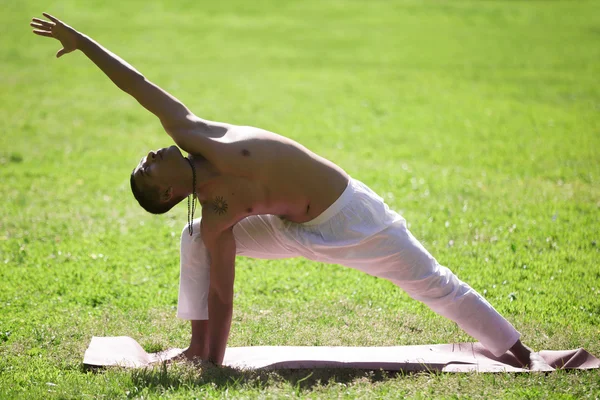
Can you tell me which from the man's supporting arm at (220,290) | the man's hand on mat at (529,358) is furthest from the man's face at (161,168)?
the man's hand on mat at (529,358)

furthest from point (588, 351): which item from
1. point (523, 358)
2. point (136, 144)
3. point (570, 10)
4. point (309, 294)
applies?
point (570, 10)

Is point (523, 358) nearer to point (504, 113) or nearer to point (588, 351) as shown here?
point (588, 351)

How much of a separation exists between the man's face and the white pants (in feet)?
1.73

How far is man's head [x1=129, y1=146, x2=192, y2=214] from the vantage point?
5.12 metres

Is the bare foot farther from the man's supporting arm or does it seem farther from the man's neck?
the man's neck

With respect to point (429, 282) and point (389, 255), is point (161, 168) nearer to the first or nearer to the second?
point (389, 255)

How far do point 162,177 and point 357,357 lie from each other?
198cm

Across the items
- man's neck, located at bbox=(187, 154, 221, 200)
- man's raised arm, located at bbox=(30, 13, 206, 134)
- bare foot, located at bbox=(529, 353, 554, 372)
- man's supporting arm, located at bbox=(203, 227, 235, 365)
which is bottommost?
bare foot, located at bbox=(529, 353, 554, 372)

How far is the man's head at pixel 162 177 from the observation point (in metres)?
5.12

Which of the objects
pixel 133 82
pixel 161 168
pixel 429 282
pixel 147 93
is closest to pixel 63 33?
pixel 133 82

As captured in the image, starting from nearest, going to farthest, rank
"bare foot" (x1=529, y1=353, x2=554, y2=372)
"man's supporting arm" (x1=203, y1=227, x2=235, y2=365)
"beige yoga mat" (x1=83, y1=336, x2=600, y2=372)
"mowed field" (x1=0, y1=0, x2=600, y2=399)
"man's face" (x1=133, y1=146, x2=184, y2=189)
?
"man's face" (x1=133, y1=146, x2=184, y2=189)
"man's supporting arm" (x1=203, y1=227, x2=235, y2=365)
"bare foot" (x1=529, y1=353, x2=554, y2=372)
"beige yoga mat" (x1=83, y1=336, x2=600, y2=372)
"mowed field" (x1=0, y1=0, x2=600, y2=399)

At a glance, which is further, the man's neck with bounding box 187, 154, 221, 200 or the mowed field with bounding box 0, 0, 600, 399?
the mowed field with bounding box 0, 0, 600, 399

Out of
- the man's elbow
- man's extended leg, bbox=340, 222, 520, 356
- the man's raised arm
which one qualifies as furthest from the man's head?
man's extended leg, bbox=340, 222, 520, 356

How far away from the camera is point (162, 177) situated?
513cm
